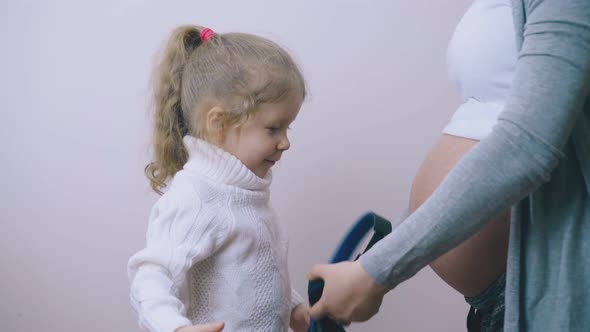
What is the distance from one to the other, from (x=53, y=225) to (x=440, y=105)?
0.98 metres

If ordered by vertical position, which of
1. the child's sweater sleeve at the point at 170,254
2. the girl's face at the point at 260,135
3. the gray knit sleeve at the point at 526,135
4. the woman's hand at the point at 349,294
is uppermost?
the gray knit sleeve at the point at 526,135

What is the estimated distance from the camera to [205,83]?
3.28 feet

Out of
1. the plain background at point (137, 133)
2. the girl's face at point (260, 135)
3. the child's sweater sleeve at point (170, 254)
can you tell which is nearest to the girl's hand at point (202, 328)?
the child's sweater sleeve at point (170, 254)

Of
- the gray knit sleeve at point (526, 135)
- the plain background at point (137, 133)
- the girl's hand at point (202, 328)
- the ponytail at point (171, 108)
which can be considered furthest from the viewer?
the plain background at point (137, 133)

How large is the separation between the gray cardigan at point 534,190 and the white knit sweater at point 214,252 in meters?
0.32

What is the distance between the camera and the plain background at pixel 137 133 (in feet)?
4.50

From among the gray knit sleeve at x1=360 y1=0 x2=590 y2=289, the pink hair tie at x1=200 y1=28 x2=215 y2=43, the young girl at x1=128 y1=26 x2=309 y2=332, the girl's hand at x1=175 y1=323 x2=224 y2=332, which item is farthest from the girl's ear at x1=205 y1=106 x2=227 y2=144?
the gray knit sleeve at x1=360 y1=0 x2=590 y2=289

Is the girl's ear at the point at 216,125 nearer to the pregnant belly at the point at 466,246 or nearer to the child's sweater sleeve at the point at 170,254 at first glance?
the child's sweater sleeve at the point at 170,254

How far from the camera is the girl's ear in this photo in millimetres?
965

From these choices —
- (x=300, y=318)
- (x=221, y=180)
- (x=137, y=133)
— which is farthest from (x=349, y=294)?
(x=137, y=133)

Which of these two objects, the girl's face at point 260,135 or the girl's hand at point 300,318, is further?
the girl's hand at point 300,318

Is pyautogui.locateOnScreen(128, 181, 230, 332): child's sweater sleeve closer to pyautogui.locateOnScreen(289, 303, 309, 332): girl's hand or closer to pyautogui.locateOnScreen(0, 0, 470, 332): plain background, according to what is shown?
pyautogui.locateOnScreen(289, 303, 309, 332): girl's hand

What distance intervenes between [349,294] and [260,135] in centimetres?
38

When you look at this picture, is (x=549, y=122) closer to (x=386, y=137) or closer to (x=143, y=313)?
(x=143, y=313)
